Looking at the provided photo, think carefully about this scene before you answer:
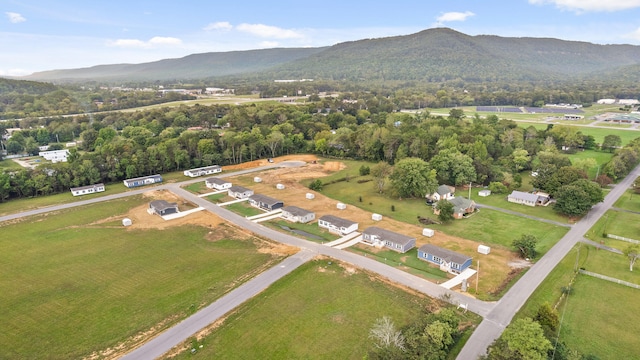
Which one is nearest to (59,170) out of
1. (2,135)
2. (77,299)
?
(77,299)

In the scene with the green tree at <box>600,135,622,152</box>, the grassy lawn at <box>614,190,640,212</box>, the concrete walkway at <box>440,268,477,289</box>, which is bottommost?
the concrete walkway at <box>440,268,477,289</box>

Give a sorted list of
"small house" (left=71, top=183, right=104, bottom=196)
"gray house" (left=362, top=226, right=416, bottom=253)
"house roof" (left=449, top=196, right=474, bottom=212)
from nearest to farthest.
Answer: "gray house" (left=362, top=226, right=416, bottom=253), "house roof" (left=449, top=196, right=474, bottom=212), "small house" (left=71, top=183, right=104, bottom=196)

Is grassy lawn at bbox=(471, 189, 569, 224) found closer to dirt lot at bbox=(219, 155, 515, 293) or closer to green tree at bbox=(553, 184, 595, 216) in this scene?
green tree at bbox=(553, 184, 595, 216)

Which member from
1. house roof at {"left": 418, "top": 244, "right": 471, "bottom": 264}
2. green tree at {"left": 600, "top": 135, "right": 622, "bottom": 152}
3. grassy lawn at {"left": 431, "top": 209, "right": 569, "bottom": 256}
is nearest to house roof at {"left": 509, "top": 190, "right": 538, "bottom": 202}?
grassy lawn at {"left": 431, "top": 209, "right": 569, "bottom": 256}

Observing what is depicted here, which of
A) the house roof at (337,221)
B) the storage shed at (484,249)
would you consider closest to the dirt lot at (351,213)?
the storage shed at (484,249)

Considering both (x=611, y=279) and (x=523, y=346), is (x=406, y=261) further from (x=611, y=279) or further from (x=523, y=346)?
(x=611, y=279)

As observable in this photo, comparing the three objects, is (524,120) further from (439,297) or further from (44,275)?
(44,275)

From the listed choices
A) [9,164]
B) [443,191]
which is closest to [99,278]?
[443,191]

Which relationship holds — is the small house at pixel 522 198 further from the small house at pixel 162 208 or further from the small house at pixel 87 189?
the small house at pixel 87 189
